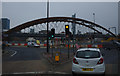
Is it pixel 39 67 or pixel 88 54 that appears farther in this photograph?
pixel 39 67

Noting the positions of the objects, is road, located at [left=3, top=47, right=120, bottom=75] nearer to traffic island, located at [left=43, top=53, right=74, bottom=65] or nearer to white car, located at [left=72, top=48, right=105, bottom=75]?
traffic island, located at [left=43, top=53, right=74, bottom=65]

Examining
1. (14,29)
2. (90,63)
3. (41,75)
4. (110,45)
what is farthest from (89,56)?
(14,29)

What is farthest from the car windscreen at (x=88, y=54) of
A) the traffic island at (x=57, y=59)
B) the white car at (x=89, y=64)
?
the traffic island at (x=57, y=59)

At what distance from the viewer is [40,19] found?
73812 mm

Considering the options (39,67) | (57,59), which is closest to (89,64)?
(39,67)

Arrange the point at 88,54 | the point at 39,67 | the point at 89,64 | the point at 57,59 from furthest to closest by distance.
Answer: the point at 57,59, the point at 39,67, the point at 88,54, the point at 89,64

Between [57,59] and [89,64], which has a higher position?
[89,64]

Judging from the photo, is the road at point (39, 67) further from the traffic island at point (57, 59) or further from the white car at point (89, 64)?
the white car at point (89, 64)

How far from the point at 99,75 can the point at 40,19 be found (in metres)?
68.7

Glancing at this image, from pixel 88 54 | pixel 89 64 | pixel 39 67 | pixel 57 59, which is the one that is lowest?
pixel 39 67

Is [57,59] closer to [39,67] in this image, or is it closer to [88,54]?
[39,67]

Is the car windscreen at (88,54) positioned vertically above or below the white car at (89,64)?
above

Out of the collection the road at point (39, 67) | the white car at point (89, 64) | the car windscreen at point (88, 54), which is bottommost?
the road at point (39, 67)

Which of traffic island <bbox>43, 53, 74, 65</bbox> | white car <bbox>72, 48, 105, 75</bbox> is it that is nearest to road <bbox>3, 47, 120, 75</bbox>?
traffic island <bbox>43, 53, 74, 65</bbox>
